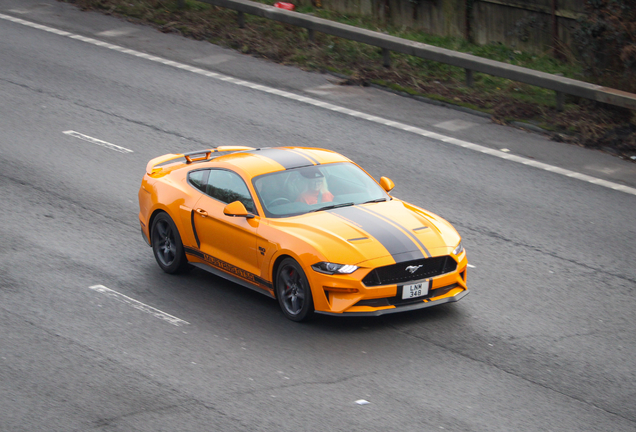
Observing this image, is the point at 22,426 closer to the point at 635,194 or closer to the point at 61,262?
the point at 61,262

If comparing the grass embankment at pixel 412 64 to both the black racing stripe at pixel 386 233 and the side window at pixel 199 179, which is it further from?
the side window at pixel 199 179

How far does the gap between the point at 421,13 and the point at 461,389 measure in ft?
47.4

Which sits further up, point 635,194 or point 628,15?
point 628,15

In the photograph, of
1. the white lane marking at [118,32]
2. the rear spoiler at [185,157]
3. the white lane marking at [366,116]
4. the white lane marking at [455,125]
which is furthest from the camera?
the white lane marking at [118,32]

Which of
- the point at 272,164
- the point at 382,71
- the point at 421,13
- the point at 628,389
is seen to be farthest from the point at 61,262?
the point at 421,13

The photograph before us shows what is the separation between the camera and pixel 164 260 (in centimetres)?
1103

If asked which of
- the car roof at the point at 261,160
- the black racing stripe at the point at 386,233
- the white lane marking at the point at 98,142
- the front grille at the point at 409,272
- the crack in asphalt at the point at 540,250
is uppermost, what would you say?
the car roof at the point at 261,160

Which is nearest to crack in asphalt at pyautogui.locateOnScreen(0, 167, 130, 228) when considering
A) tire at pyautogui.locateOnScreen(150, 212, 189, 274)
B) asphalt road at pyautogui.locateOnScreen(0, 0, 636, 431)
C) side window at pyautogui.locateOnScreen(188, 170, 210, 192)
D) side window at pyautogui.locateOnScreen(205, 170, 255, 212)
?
asphalt road at pyautogui.locateOnScreen(0, 0, 636, 431)

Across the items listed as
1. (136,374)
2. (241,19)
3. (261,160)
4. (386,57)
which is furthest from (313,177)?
(241,19)

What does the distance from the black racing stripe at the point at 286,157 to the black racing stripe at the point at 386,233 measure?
0.86m

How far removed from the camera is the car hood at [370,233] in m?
9.12

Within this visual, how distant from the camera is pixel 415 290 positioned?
9.20 metres

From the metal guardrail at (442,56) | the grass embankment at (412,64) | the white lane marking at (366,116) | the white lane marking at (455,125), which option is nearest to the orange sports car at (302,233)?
the white lane marking at (366,116)

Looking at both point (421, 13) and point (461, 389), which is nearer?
point (461, 389)
